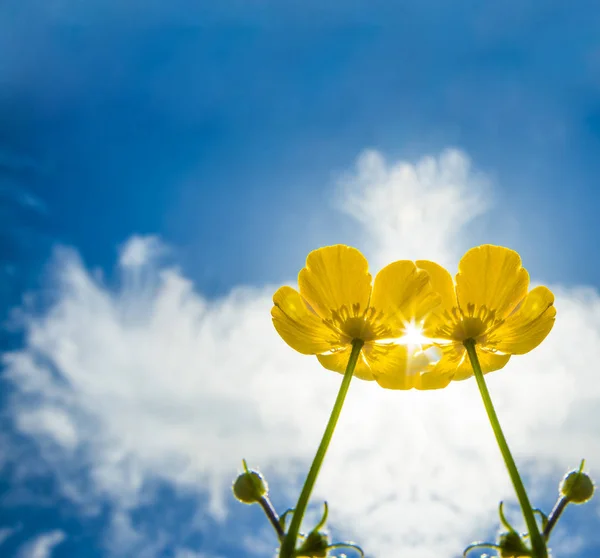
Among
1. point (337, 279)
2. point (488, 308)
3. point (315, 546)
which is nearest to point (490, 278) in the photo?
point (488, 308)

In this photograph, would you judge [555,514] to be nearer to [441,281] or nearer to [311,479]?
[311,479]

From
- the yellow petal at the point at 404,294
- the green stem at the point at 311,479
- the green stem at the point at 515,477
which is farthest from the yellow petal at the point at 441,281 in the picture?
the green stem at the point at 311,479

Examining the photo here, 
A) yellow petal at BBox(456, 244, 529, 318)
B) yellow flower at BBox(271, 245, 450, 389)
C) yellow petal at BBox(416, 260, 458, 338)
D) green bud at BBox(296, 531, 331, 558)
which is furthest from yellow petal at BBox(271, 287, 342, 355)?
green bud at BBox(296, 531, 331, 558)

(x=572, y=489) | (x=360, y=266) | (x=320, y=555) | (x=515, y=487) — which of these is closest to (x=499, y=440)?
(x=515, y=487)

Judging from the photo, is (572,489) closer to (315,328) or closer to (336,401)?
(336,401)

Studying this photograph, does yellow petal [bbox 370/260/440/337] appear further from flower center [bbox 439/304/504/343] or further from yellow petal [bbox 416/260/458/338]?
flower center [bbox 439/304/504/343]

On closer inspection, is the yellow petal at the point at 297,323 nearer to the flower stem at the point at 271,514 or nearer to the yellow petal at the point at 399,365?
the yellow petal at the point at 399,365

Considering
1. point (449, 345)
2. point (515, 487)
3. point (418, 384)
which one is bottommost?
point (515, 487)
